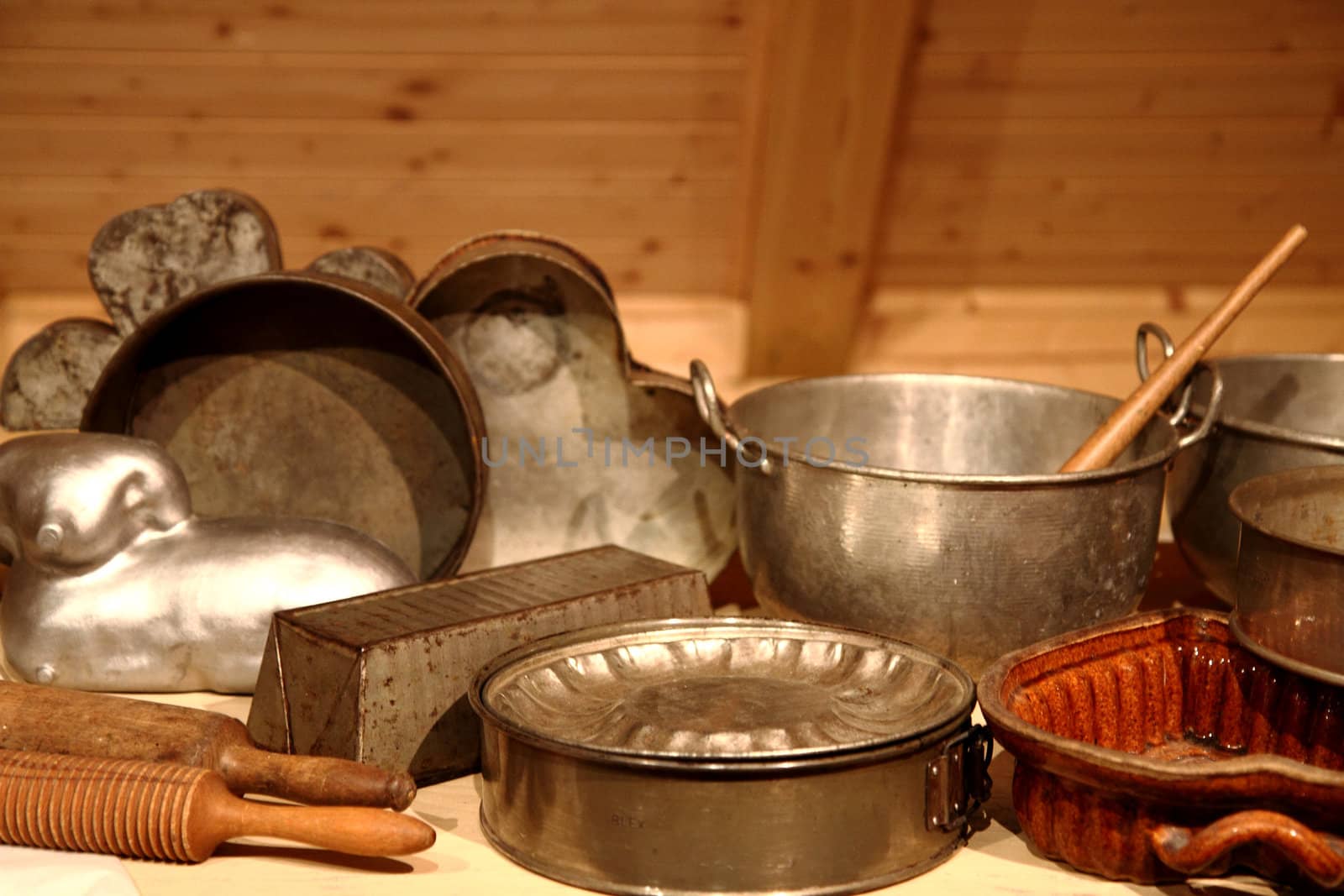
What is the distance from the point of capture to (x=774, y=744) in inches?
49.3

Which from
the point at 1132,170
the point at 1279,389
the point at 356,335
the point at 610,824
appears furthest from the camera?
the point at 1132,170

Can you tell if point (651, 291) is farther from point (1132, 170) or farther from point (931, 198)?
point (1132, 170)

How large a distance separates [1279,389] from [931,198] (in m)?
0.77

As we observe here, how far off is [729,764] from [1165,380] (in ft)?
2.58

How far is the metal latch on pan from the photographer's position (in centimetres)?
125

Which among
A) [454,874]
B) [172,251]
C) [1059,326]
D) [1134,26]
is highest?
[1134,26]

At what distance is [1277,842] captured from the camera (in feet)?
3.71

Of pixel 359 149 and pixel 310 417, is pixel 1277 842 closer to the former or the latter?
pixel 310 417

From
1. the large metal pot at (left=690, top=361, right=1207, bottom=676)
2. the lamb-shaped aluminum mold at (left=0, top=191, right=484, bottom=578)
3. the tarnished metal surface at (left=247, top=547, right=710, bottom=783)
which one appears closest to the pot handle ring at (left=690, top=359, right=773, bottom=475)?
the large metal pot at (left=690, top=361, right=1207, bottom=676)

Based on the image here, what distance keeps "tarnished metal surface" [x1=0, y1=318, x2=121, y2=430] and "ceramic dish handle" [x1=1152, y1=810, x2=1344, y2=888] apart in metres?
1.30

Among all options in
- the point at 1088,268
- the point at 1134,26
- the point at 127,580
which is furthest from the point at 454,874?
the point at 1088,268

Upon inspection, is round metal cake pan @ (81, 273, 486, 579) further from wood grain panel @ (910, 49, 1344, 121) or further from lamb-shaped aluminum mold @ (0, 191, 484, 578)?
wood grain panel @ (910, 49, 1344, 121)

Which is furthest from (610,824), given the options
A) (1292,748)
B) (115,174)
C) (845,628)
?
(115,174)

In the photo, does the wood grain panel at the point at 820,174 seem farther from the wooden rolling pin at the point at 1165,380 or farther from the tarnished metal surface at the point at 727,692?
the tarnished metal surface at the point at 727,692
